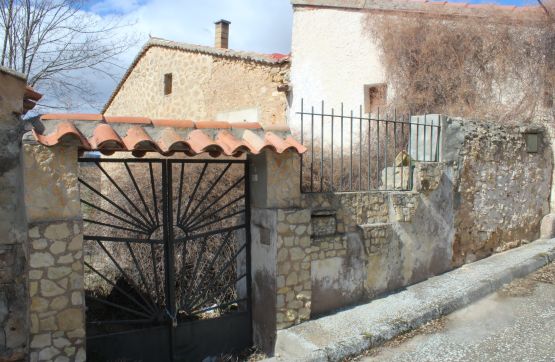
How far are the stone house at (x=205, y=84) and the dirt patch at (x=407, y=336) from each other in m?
7.19

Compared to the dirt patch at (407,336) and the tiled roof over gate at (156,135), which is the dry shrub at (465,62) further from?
the tiled roof over gate at (156,135)

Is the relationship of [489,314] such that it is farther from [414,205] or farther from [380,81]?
[380,81]

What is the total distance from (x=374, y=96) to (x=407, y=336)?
6449mm

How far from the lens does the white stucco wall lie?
33.6 ft

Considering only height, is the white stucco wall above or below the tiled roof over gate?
above

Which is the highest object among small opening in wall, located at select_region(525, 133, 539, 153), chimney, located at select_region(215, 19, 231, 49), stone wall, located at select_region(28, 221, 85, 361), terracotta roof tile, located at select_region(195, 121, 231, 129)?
chimney, located at select_region(215, 19, 231, 49)

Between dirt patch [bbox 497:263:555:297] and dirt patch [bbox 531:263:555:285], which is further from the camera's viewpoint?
dirt patch [bbox 531:263:555:285]

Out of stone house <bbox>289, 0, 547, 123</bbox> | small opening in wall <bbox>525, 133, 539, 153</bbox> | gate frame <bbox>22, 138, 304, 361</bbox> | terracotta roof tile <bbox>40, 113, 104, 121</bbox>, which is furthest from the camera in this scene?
stone house <bbox>289, 0, 547, 123</bbox>

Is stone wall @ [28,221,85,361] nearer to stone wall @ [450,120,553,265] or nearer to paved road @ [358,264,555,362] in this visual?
paved road @ [358,264,555,362]

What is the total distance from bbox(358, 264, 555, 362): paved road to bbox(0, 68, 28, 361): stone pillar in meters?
3.19

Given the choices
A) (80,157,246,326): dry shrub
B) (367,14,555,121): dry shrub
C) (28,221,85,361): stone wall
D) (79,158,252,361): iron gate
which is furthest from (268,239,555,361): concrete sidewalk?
(367,14,555,121): dry shrub

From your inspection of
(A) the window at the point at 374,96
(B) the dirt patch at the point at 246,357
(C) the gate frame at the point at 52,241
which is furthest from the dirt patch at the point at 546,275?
(C) the gate frame at the point at 52,241

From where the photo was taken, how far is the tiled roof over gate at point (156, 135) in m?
3.78

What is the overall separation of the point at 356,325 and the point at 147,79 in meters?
12.4
